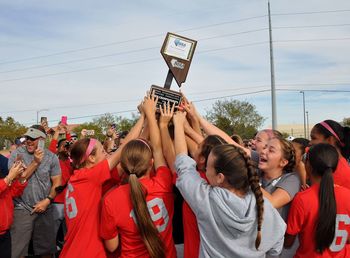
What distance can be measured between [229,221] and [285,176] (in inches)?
41.7

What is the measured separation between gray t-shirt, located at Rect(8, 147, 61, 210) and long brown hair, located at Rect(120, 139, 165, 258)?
3139 mm

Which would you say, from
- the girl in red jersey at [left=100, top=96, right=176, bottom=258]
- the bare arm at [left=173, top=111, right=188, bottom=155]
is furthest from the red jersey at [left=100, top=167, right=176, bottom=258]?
the bare arm at [left=173, top=111, right=188, bottom=155]

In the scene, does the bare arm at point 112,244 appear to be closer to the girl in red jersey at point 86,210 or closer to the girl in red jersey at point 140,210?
the girl in red jersey at point 140,210

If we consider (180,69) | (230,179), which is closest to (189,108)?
(180,69)

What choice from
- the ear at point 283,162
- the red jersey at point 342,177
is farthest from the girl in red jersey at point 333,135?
the ear at point 283,162

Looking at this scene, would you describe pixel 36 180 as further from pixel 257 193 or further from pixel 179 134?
pixel 257 193

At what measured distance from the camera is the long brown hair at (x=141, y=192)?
2654 millimetres

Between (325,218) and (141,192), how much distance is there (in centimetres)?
137

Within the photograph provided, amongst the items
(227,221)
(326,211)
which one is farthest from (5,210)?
(326,211)

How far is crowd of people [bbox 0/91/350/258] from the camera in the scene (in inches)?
92.3

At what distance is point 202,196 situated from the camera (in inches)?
92.3

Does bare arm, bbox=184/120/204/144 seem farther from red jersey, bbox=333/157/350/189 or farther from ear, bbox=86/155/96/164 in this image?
red jersey, bbox=333/157/350/189

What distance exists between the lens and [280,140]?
3312 millimetres

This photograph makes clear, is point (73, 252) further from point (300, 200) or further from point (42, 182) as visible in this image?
point (42, 182)
